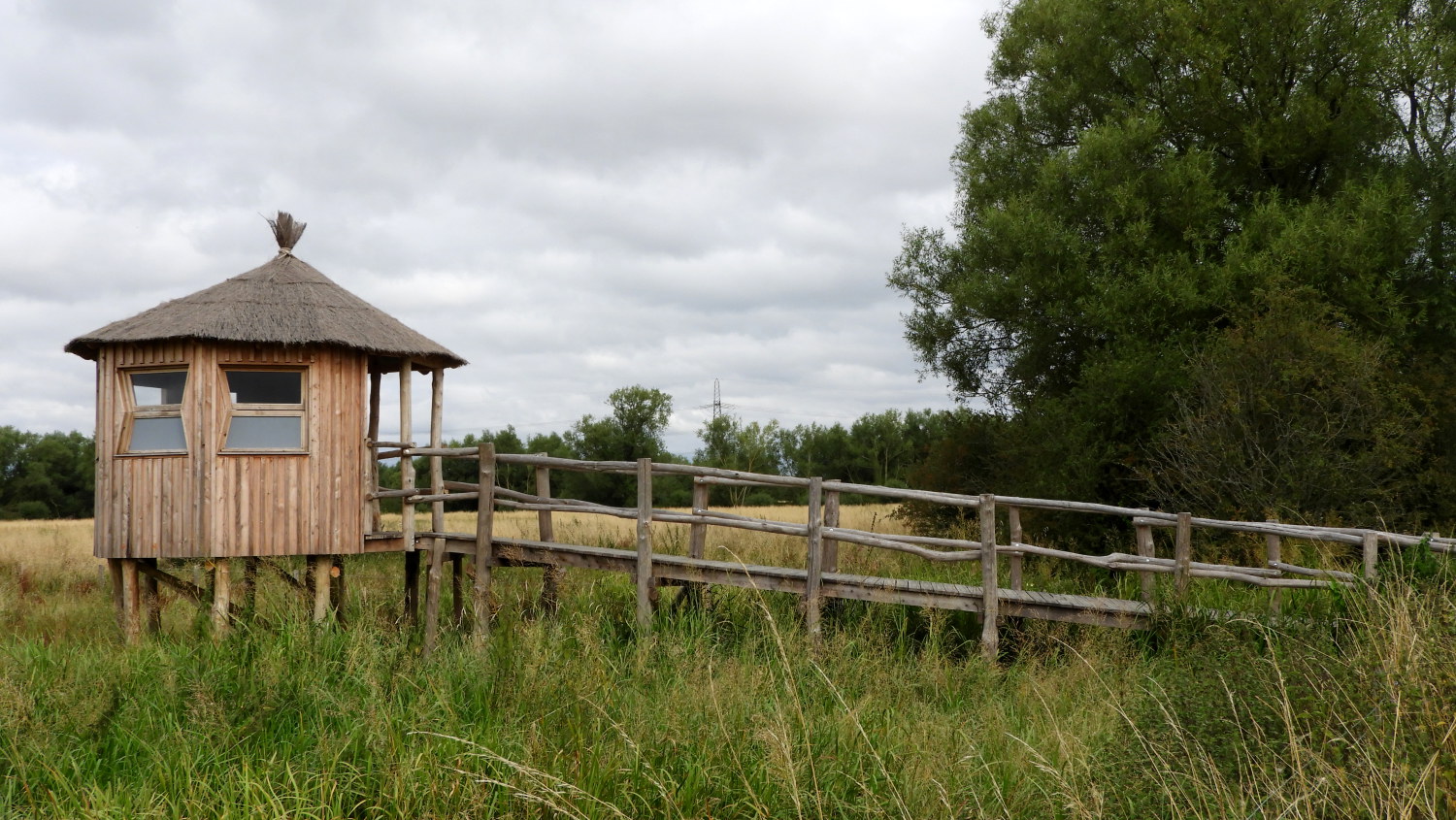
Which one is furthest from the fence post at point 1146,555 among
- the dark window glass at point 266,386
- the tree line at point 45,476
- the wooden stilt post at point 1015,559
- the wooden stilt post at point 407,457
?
the tree line at point 45,476

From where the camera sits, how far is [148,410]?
1105 centimetres

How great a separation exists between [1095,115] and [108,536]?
1679 cm

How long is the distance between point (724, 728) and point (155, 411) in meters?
9.16

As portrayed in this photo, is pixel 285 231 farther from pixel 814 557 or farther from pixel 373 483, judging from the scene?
pixel 814 557

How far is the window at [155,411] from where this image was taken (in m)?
10.9

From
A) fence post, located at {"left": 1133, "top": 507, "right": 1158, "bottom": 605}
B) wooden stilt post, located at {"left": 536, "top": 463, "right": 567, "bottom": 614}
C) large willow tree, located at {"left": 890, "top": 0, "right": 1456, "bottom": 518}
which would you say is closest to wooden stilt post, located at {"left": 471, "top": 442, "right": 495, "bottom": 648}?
wooden stilt post, located at {"left": 536, "top": 463, "right": 567, "bottom": 614}

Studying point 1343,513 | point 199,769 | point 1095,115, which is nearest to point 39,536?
point 199,769

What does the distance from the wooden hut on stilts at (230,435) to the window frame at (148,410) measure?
0.01 m

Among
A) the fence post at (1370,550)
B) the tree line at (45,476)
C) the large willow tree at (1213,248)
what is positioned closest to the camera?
the fence post at (1370,550)

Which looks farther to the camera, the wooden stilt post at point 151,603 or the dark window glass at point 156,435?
the wooden stilt post at point 151,603

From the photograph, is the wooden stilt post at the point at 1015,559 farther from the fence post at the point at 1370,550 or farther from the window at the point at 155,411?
the window at the point at 155,411

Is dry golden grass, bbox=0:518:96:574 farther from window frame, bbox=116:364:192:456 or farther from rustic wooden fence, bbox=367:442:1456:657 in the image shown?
rustic wooden fence, bbox=367:442:1456:657

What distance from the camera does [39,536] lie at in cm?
2344

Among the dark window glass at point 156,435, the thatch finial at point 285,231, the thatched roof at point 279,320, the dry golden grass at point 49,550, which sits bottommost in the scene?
the dry golden grass at point 49,550
